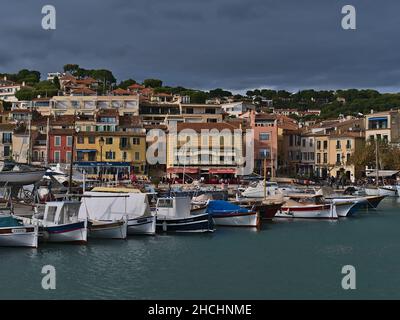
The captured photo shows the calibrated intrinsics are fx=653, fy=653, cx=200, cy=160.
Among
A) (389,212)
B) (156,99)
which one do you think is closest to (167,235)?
(389,212)

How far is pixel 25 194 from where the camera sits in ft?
173

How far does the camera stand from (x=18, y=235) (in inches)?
1251

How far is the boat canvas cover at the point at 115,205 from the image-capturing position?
37.1 meters

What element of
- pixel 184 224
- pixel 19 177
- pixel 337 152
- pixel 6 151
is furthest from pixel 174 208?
pixel 337 152

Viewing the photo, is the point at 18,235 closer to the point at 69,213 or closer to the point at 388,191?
the point at 69,213

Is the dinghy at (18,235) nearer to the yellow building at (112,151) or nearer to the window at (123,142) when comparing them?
the yellow building at (112,151)

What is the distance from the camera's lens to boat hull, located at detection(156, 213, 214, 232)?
38656 millimetres

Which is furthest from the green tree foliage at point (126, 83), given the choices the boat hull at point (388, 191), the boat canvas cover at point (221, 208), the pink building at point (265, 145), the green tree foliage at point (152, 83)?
the boat canvas cover at point (221, 208)

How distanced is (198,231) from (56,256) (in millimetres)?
10692

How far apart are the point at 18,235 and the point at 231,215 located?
50.5ft

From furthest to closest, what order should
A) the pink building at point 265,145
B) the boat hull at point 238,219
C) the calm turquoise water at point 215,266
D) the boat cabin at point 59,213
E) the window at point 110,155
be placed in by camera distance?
the pink building at point 265,145 → the window at point 110,155 → the boat hull at point 238,219 → the boat cabin at point 59,213 → the calm turquoise water at point 215,266

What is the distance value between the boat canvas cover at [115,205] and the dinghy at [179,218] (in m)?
1.59

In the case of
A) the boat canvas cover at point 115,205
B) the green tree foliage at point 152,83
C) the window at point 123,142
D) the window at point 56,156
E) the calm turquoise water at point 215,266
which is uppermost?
the green tree foliage at point 152,83

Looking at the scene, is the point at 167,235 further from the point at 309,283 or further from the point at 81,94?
the point at 81,94
